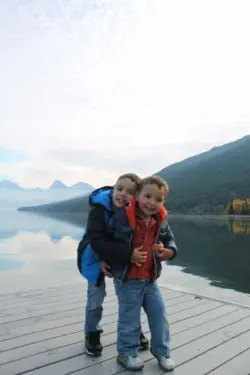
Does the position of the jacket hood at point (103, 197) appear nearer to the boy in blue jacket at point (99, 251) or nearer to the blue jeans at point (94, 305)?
the boy in blue jacket at point (99, 251)

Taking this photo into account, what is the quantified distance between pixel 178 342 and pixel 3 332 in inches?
69.8

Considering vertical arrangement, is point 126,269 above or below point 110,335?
above

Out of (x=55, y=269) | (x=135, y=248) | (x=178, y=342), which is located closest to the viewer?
(x=135, y=248)

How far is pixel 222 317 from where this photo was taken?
446 cm

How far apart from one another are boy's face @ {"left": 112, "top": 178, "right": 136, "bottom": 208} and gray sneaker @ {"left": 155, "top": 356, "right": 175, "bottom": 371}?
130cm

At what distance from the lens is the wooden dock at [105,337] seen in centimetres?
308

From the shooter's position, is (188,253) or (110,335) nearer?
(110,335)

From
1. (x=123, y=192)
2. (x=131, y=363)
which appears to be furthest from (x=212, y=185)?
(x=131, y=363)

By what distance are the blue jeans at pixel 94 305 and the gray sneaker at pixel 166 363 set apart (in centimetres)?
63

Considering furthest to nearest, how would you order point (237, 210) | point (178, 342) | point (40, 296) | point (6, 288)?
point (237, 210) → point (6, 288) → point (40, 296) → point (178, 342)

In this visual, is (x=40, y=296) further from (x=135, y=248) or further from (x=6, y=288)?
(x=6, y=288)

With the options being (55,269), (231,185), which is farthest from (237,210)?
(55,269)

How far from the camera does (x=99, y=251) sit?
9.92 feet

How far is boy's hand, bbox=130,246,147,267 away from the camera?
298 cm
